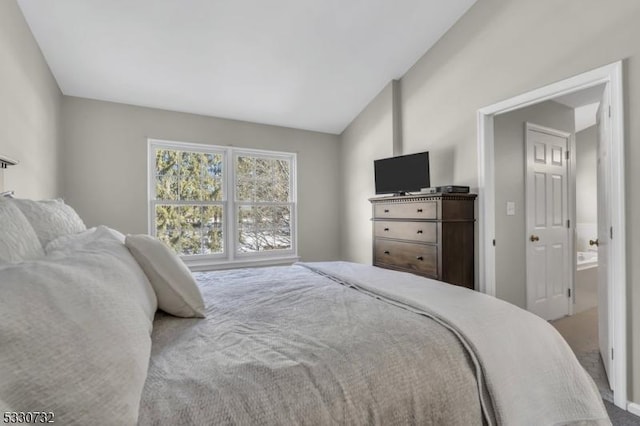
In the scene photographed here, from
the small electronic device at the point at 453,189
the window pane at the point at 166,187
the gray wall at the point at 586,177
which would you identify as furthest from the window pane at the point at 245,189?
the gray wall at the point at 586,177

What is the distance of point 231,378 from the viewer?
2.47 feet

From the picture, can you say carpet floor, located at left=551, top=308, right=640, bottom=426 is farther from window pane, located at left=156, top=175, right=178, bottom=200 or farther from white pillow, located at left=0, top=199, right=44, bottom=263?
window pane, located at left=156, top=175, right=178, bottom=200

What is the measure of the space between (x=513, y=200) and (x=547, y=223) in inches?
24.7

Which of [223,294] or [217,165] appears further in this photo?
[217,165]

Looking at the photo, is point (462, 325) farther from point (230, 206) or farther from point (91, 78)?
point (91, 78)

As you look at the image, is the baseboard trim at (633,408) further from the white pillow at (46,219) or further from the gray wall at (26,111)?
the gray wall at (26,111)

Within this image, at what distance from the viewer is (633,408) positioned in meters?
1.81

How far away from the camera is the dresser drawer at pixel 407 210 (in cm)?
263

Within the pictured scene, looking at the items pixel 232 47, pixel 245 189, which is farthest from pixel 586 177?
pixel 232 47

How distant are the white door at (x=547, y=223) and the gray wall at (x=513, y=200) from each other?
3.0 inches

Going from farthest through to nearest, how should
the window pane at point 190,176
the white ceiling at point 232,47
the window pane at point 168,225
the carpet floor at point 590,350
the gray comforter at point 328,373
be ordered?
the window pane at point 190,176 < the window pane at point 168,225 < the white ceiling at point 232,47 < the carpet floor at point 590,350 < the gray comforter at point 328,373

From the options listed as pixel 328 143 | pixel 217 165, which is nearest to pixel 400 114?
pixel 328 143

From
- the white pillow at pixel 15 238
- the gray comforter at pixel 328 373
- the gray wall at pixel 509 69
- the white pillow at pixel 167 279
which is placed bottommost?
the gray comforter at pixel 328 373

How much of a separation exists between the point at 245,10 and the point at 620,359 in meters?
3.56
